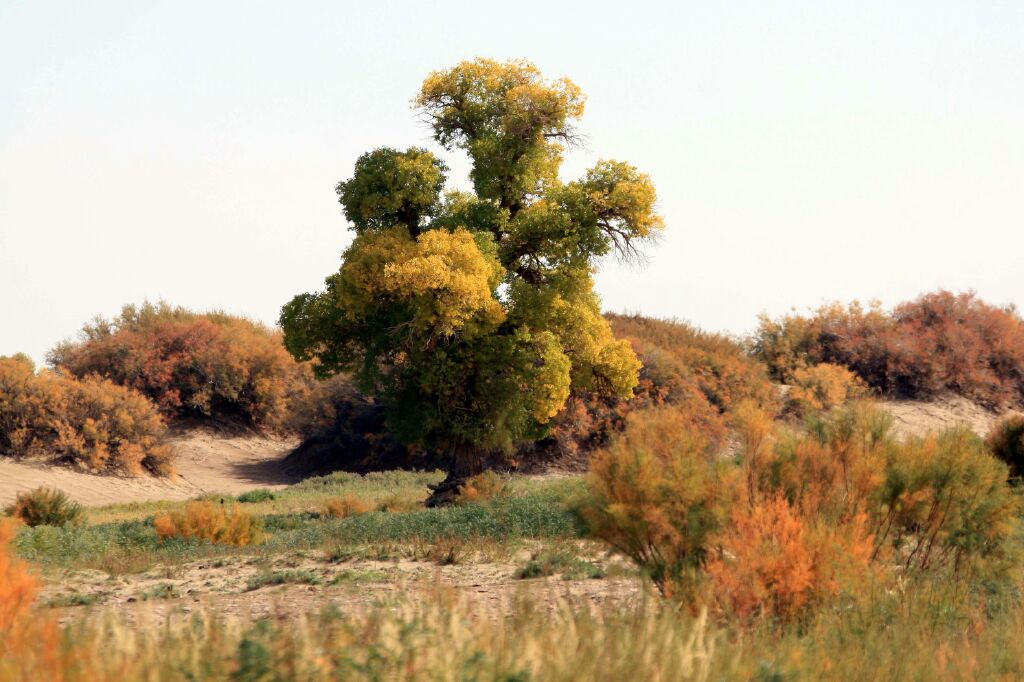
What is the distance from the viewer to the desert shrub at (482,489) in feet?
70.5

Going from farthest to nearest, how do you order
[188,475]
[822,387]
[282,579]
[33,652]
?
[822,387] → [188,475] → [282,579] → [33,652]

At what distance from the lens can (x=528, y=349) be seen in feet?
75.5

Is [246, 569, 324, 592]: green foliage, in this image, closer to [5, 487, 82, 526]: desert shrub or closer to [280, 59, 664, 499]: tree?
[280, 59, 664, 499]: tree

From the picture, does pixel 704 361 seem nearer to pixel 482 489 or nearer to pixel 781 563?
pixel 482 489

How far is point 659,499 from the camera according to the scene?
30.7 ft

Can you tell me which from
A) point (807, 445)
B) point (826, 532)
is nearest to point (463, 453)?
point (807, 445)

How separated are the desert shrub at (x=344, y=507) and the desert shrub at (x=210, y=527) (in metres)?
3.73

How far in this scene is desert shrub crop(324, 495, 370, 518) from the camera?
72.2 ft

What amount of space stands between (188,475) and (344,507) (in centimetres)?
1680

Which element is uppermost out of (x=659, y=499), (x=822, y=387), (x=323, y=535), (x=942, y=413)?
(x=822, y=387)

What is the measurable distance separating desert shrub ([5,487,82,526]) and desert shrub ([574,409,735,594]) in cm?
1555

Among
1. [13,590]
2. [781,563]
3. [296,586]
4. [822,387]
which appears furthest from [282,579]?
A: [822,387]

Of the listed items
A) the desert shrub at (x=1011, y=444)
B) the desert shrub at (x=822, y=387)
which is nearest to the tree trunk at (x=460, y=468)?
the desert shrub at (x=1011, y=444)

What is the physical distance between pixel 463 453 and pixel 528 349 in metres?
2.99
